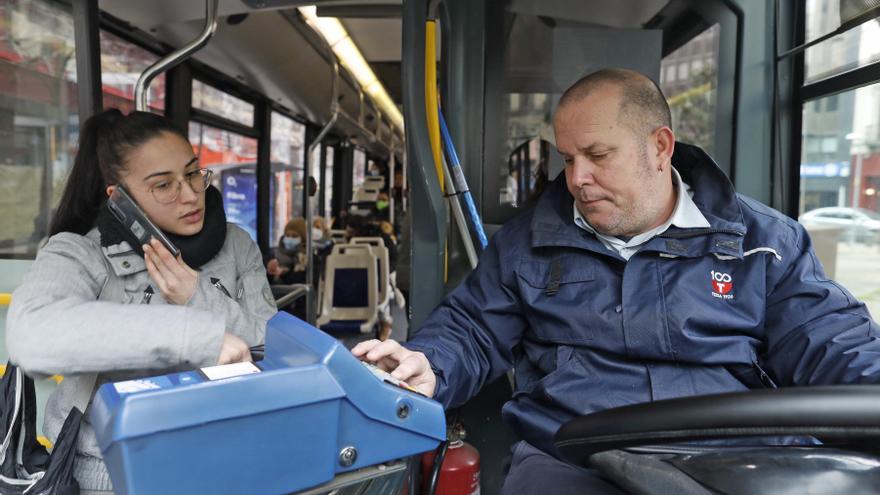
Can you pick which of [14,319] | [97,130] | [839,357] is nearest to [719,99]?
[839,357]

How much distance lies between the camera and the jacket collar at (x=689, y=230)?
153cm

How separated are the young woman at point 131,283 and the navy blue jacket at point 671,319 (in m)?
0.54

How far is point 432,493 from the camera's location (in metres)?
2.03

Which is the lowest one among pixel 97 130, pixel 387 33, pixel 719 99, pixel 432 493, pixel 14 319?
pixel 432 493

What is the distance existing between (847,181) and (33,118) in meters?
3.12

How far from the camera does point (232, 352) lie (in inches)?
44.0

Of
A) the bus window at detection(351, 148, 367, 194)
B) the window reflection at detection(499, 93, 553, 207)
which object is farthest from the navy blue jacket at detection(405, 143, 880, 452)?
the bus window at detection(351, 148, 367, 194)

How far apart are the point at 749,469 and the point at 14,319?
1.34m

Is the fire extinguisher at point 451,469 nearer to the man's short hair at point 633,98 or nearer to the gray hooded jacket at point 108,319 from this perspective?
the gray hooded jacket at point 108,319

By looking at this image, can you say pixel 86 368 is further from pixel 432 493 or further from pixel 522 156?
pixel 522 156

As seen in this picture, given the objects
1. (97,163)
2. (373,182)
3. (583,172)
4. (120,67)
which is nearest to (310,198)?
(120,67)

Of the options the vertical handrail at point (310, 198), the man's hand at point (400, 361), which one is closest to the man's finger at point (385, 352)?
the man's hand at point (400, 361)

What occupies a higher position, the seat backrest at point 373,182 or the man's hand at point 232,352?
the seat backrest at point 373,182

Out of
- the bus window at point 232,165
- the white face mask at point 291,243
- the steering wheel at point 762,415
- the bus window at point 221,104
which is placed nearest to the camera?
the steering wheel at point 762,415
